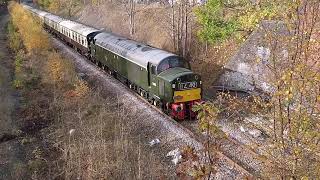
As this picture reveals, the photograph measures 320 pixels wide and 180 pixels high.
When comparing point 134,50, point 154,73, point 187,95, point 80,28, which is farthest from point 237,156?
point 80,28

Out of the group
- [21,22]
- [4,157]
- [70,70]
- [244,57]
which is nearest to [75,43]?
[21,22]

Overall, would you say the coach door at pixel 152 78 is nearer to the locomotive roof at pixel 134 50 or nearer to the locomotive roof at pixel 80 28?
the locomotive roof at pixel 134 50

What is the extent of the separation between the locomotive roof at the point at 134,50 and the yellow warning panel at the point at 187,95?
200 centimetres

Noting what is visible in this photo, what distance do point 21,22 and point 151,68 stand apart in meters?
26.2

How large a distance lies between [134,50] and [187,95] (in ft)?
17.8

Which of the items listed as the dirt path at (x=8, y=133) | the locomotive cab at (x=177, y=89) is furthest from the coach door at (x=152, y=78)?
the dirt path at (x=8, y=133)

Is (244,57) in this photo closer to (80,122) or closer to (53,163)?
(80,122)

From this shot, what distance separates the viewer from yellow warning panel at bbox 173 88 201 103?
1763cm

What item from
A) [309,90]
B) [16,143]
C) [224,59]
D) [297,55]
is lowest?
[16,143]

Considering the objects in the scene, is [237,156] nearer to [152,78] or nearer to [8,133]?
[152,78]

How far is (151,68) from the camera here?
62.3ft

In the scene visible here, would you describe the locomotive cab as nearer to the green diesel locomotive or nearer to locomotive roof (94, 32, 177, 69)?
the green diesel locomotive

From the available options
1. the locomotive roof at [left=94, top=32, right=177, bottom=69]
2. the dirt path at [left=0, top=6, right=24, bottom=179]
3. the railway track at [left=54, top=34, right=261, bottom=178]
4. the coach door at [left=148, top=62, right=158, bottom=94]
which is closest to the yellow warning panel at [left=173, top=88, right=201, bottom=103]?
the coach door at [left=148, top=62, right=158, bottom=94]

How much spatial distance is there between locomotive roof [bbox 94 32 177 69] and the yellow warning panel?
2001 mm
